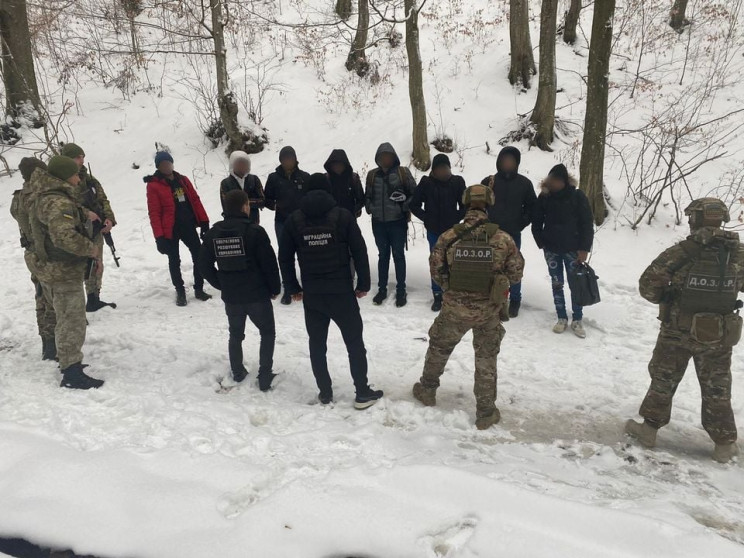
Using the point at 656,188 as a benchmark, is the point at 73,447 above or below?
below

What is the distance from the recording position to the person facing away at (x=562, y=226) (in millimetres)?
5230

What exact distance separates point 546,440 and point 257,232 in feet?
9.77

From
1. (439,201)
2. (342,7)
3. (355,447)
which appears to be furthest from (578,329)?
(342,7)

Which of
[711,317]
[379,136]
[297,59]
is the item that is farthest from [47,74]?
[711,317]

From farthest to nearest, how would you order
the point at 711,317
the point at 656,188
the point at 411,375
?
the point at 656,188 → the point at 411,375 → the point at 711,317

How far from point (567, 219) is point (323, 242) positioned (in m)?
3.00

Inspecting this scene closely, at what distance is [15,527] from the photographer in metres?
2.78

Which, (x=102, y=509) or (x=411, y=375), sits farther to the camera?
(x=411, y=375)

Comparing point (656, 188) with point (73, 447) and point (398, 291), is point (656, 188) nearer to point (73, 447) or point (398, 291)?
point (398, 291)

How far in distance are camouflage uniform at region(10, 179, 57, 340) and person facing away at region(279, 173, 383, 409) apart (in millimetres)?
2514

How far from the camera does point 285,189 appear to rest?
611 centimetres

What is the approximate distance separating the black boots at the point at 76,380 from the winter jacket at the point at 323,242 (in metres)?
2.31

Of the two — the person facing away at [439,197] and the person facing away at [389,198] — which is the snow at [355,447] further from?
the person facing away at [439,197]

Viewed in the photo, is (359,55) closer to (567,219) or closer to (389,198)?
(389,198)
